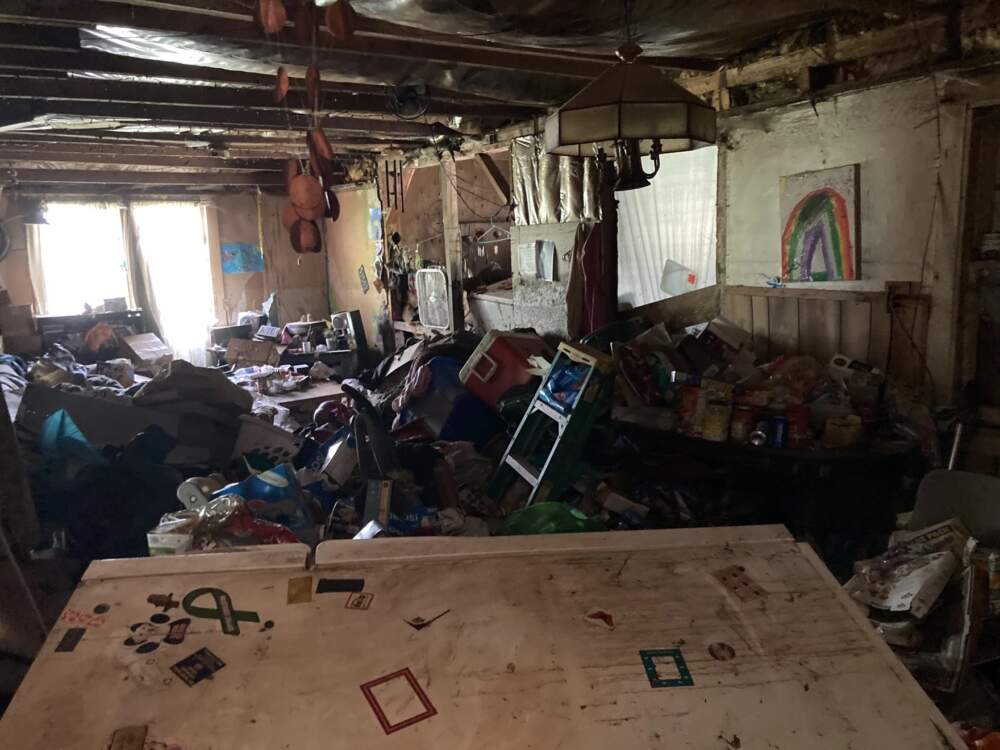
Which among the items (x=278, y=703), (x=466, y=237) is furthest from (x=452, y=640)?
(x=466, y=237)

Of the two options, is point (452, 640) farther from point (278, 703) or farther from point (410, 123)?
point (410, 123)

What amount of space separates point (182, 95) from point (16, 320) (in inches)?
171

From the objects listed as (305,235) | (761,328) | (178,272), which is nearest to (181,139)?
(178,272)

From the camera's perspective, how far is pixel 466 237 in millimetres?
6508

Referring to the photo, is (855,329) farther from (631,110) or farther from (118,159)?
(118,159)

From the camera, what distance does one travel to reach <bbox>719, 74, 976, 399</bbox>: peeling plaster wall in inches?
113

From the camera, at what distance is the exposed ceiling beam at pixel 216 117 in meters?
3.93

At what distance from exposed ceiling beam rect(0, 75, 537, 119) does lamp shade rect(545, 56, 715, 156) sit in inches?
92.8

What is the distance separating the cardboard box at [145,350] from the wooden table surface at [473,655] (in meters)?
6.52

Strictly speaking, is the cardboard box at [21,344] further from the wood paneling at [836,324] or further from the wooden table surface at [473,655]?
the wooden table surface at [473,655]

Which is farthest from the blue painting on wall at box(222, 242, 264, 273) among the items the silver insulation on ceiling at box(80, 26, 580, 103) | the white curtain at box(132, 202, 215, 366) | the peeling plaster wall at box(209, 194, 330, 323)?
the silver insulation on ceiling at box(80, 26, 580, 103)

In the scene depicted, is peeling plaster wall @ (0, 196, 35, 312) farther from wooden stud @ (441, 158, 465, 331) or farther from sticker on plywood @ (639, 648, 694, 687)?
sticker on plywood @ (639, 648, 694, 687)

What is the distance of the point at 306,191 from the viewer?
250 cm

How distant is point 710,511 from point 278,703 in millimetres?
2749
